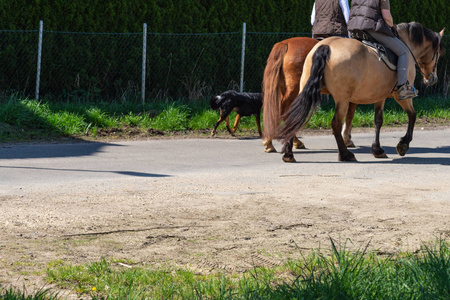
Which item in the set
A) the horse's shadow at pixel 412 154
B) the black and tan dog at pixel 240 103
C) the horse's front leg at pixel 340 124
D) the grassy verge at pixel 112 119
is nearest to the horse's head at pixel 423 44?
the horse's shadow at pixel 412 154

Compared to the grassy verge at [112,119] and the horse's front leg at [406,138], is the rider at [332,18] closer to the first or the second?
the horse's front leg at [406,138]

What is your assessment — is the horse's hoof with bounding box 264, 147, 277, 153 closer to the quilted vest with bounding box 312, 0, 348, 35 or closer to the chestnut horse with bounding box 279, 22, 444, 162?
the chestnut horse with bounding box 279, 22, 444, 162

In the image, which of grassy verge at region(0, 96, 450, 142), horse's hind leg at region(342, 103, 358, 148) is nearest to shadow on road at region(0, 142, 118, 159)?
grassy verge at region(0, 96, 450, 142)

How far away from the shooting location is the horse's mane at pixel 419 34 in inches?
412

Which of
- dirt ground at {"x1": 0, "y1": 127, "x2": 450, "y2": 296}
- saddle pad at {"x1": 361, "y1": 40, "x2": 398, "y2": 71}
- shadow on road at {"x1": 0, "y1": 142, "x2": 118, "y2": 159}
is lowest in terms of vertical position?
shadow on road at {"x1": 0, "y1": 142, "x2": 118, "y2": 159}

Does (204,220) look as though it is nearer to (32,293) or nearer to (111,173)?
Result: (32,293)

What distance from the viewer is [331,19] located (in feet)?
35.0

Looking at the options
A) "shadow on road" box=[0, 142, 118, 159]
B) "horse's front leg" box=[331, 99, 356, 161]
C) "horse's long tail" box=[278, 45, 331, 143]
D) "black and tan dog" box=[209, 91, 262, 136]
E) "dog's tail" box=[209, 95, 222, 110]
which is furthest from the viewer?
"dog's tail" box=[209, 95, 222, 110]

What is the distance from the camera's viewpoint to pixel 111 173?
8625mm

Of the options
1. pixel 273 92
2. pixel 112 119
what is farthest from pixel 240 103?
pixel 112 119

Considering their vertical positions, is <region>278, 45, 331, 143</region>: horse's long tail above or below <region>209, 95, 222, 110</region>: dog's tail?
above

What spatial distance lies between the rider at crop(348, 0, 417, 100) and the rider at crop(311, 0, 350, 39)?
598 mm

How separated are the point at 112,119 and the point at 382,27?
542 cm

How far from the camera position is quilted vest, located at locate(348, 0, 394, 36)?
381 inches
